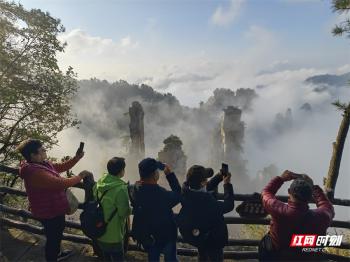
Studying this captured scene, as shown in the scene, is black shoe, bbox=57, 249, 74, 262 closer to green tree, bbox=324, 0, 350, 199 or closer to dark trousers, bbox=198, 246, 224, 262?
dark trousers, bbox=198, 246, 224, 262

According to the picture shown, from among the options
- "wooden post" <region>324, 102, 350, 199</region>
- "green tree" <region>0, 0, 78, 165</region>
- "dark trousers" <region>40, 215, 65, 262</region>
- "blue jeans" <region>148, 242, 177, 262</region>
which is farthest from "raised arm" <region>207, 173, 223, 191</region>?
"green tree" <region>0, 0, 78, 165</region>

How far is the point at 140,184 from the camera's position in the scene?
Result: 443 centimetres

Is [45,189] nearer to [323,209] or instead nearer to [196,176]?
[196,176]

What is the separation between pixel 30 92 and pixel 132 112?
5874 centimetres

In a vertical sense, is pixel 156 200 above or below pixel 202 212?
above

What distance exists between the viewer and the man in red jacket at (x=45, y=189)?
4.50 meters

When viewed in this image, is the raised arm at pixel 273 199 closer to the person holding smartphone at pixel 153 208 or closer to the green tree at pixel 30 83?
the person holding smartphone at pixel 153 208

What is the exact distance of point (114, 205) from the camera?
4.52 meters

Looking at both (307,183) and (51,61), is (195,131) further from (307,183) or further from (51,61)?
(307,183)

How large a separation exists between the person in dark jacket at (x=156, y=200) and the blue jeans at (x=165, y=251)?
0.35 feet

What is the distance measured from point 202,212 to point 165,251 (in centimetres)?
82

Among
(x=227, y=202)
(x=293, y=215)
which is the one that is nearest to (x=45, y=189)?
(x=227, y=202)

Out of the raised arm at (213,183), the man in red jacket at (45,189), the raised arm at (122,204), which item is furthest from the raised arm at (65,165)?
the raised arm at (213,183)

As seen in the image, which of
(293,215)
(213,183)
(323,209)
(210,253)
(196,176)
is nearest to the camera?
(293,215)
